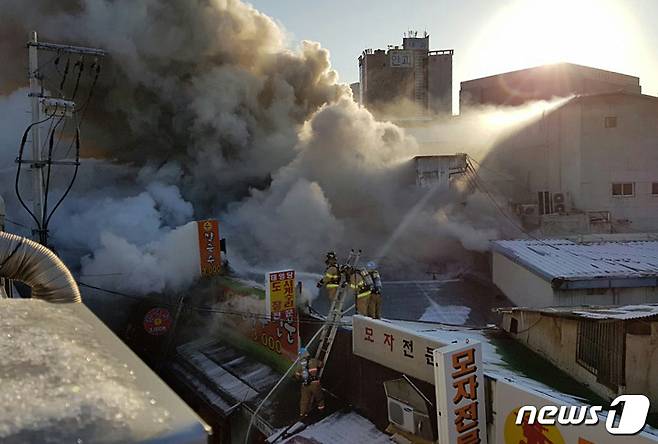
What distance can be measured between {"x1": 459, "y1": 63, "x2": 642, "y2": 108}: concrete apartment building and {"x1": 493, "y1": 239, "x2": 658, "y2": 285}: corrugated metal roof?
2127 cm

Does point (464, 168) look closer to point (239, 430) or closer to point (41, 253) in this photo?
point (239, 430)

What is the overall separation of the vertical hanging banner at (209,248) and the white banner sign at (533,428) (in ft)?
35.1

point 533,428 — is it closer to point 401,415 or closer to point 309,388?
point 401,415

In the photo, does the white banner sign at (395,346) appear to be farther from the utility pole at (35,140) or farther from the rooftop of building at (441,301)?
the utility pole at (35,140)

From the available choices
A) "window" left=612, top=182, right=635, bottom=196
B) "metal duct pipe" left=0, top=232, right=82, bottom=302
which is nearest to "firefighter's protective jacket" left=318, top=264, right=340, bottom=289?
"metal duct pipe" left=0, top=232, right=82, bottom=302

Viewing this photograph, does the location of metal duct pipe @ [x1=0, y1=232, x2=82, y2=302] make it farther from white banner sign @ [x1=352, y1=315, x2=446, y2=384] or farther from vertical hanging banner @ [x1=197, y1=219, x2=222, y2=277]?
vertical hanging banner @ [x1=197, y1=219, x2=222, y2=277]

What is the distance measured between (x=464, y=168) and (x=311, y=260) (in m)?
9.44

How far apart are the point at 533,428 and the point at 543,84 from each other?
117ft

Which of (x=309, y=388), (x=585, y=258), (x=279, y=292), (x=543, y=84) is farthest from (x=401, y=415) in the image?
(x=543, y=84)

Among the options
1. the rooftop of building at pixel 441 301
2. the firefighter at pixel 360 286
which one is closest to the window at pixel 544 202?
the rooftop of building at pixel 441 301

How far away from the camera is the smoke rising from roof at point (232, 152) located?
68.5 feet

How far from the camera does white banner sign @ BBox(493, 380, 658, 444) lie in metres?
6.03

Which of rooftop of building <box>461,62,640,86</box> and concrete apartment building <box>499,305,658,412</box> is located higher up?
rooftop of building <box>461,62,640,86</box>

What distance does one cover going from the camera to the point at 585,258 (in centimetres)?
1590
